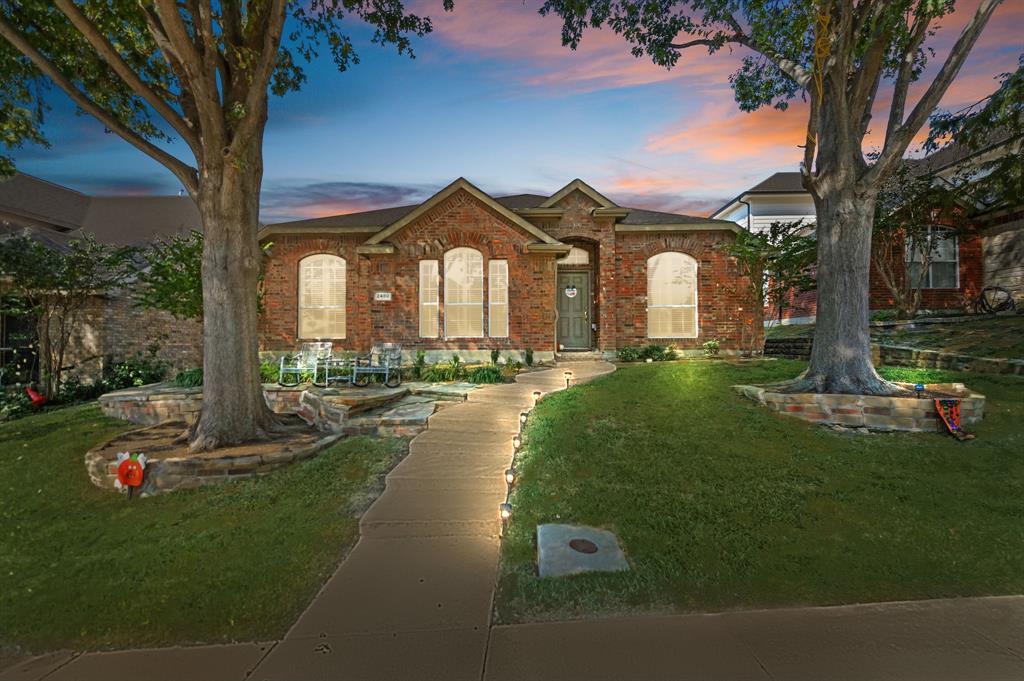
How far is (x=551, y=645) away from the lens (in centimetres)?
301

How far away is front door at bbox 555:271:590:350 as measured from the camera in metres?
16.4

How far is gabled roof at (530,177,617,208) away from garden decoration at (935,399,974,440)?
10.3 meters

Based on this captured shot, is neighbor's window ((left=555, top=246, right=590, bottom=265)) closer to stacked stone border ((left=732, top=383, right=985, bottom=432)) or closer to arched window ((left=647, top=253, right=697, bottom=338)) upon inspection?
arched window ((left=647, top=253, right=697, bottom=338))

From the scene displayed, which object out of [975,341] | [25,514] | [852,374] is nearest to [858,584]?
[852,374]

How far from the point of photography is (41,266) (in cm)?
1209

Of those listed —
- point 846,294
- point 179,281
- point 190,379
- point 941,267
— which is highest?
point 941,267

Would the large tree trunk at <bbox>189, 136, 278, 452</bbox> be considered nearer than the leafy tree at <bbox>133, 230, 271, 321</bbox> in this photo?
Yes

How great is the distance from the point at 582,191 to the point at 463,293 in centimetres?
491

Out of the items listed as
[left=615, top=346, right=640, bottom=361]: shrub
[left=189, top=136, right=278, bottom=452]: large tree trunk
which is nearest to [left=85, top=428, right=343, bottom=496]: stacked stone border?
[left=189, top=136, right=278, bottom=452]: large tree trunk

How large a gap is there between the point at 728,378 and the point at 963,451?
13.8 ft

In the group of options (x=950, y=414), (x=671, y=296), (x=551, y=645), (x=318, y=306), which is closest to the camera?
(x=551, y=645)

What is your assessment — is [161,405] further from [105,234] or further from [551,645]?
[105,234]

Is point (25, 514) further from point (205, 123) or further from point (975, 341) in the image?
point (975, 341)

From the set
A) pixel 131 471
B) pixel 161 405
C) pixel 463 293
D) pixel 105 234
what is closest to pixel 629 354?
pixel 463 293
